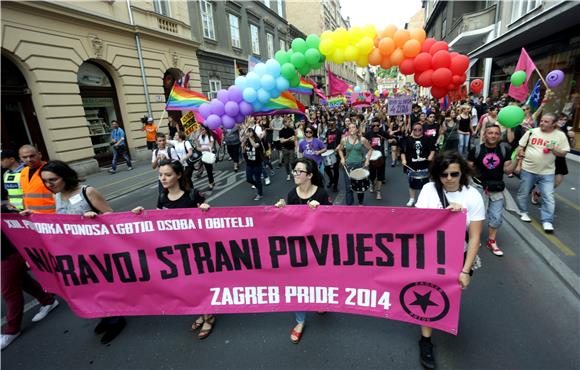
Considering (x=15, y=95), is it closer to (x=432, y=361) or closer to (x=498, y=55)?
(x=432, y=361)

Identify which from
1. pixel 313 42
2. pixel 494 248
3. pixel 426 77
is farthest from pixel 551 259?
pixel 313 42

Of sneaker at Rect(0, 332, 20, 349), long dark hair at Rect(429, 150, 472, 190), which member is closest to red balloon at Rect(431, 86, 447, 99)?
long dark hair at Rect(429, 150, 472, 190)

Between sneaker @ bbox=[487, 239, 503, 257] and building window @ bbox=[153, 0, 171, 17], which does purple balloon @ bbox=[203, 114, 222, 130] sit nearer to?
sneaker @ bbox=[487, 239, 503, 257]

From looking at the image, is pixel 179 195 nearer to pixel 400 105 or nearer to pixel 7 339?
pixel 7 339

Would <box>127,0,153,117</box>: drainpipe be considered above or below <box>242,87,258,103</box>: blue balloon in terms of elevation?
above

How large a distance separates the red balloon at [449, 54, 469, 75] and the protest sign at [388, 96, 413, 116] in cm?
386

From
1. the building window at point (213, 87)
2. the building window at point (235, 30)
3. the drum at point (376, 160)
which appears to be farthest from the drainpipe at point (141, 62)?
the drum at point (376, 160)

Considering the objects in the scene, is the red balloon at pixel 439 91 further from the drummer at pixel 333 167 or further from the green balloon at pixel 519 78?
the drummer at pixel 333 167

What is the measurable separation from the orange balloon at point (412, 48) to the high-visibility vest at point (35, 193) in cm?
623

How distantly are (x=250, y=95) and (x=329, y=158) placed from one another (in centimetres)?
227

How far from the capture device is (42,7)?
9.87 m

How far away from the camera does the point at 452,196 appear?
257 centimetres

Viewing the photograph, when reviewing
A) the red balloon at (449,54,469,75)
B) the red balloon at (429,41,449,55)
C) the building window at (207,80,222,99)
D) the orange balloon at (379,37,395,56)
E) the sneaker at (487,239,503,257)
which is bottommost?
the sneaker at (487,239,503,257)

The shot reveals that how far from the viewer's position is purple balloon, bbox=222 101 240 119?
6691 mm
